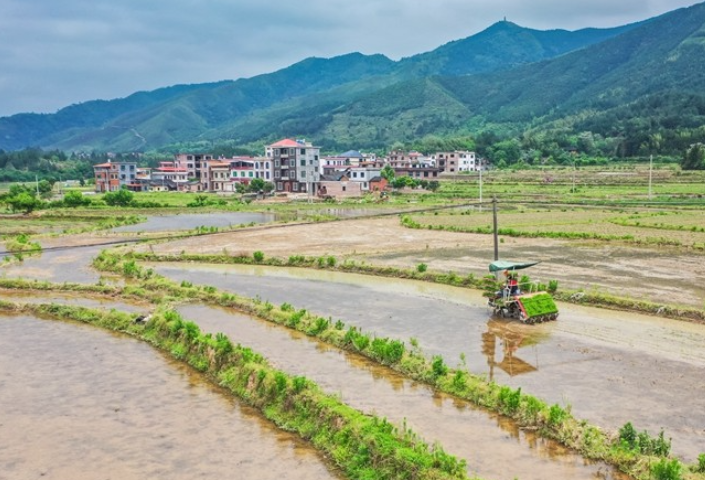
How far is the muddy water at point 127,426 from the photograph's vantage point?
998 centimetres

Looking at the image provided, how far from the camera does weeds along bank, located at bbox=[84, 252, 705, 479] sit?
9.41 m

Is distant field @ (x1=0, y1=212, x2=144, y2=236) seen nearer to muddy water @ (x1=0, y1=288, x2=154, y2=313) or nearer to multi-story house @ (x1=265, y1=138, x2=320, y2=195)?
muddy water @ (x1=0, y1=288, x2=154, y2=313)

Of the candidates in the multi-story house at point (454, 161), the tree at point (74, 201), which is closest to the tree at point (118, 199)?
the tree at point (74, 201)

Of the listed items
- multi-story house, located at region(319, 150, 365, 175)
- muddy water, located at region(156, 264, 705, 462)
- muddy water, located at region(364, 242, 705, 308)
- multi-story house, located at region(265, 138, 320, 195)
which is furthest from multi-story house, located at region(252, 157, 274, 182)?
muddy water, located at region(156, 264, 705, 462)

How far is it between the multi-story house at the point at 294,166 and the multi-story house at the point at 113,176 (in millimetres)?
27505

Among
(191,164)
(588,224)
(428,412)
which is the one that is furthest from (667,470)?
(191,164)

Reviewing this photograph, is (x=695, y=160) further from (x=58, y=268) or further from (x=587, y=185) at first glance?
(x=58, y=268)

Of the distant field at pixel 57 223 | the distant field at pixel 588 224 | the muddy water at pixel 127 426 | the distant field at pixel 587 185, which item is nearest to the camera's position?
the muddy water at pixel 127 426

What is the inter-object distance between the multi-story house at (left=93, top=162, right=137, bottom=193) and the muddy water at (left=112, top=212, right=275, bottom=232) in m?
44.1

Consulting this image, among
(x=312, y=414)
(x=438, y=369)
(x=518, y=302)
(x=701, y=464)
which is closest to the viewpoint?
(x=701, y=464)

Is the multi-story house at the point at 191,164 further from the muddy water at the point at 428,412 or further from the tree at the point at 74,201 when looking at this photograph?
the muddy water at the point at 428,412

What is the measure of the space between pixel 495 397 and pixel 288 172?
2883 inches

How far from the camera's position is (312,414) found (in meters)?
11.2

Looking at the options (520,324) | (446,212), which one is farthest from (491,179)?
(520,324)
